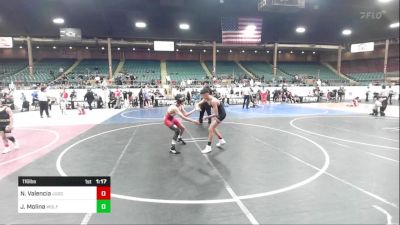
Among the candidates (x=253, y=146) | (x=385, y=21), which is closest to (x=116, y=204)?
(x=253, y=146)

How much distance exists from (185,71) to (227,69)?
18.5ft

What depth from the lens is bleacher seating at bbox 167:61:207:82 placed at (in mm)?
27203

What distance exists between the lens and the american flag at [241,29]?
Result: 673 cm

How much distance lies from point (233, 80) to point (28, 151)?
21320mm

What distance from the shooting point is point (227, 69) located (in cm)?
3155

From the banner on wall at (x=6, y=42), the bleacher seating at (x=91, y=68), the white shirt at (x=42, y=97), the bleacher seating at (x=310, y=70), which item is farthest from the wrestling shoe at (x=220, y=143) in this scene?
the bleacher seating at (x=310, y=70)

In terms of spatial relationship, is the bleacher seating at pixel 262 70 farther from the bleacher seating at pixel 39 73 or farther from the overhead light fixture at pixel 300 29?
the bleacher seating at pixel 39 73

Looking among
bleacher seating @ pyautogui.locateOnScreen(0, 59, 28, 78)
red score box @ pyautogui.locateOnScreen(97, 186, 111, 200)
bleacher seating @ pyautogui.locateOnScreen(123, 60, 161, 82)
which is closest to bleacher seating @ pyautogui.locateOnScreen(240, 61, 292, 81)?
bleacher seating @ pyautogui.locateOnScreen(123, 60, 161, 82)

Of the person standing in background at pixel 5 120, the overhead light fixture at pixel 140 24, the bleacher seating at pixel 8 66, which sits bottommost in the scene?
the person standing in background at pixel 5 120

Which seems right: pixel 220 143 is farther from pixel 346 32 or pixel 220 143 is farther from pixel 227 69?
pixel 227 69

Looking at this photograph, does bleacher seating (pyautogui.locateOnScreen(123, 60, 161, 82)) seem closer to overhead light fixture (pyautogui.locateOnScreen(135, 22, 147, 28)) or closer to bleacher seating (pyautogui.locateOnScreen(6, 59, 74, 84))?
bleacher seating (pyautogui.locateOnScreen(6, 59, 74, 84))

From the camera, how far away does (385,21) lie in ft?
17.8
